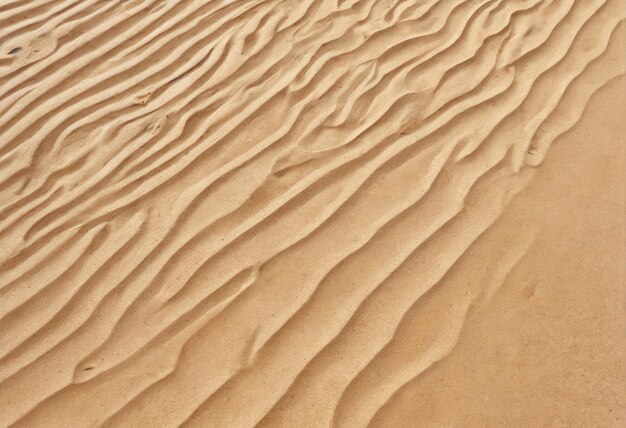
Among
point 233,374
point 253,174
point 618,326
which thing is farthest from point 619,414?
point 253,174

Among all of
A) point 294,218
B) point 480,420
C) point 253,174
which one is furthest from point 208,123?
point 480,420

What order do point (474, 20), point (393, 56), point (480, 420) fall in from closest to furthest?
point (480, 420), point (393, 56), point (474, 20)

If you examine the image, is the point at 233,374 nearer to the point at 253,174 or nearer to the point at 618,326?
the point at 253,174

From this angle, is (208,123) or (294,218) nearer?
(294,218)

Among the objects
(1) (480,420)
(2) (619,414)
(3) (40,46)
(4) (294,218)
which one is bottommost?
(2) (619,414)

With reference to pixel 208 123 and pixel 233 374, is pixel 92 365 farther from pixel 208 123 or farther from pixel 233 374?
pixel 208 123

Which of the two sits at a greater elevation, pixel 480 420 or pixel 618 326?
pixel 480 420

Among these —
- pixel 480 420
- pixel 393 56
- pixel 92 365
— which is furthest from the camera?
pixel 393 56
